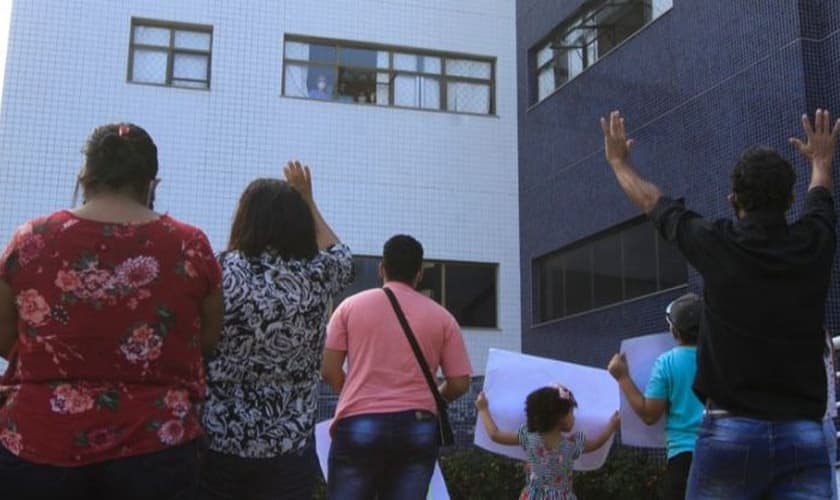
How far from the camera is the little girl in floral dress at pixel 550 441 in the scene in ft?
17.1

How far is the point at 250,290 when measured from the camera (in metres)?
3.27

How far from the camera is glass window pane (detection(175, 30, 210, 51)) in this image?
15000 mm

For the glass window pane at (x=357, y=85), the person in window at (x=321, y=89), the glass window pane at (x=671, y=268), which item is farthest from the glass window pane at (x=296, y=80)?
the glass window pane at (x=671, y=268)

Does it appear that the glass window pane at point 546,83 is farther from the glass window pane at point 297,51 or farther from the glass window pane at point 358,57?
the glass window pane at point 297,51

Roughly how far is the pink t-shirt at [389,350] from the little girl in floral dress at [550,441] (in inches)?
41.0

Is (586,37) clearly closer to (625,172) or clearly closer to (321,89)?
(321,89)

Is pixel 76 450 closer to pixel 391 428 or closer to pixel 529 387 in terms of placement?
pixel 391 428

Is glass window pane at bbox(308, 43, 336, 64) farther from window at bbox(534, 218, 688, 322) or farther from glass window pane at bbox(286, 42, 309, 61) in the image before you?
window at bbox(534, 218, 688, 322)

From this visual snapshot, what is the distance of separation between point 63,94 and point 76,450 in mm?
12617

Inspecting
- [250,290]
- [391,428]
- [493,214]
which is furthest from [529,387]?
[493,214]

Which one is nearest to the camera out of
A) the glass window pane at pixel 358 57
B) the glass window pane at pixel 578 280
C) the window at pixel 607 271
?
the window at pixel 607 271

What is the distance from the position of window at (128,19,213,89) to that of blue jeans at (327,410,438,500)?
11.5 m

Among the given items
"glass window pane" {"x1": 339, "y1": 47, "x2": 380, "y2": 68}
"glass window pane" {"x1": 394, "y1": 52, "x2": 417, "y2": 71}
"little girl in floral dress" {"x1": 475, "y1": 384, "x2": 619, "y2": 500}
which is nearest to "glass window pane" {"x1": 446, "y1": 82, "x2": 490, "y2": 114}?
"glass window pane" {"x1": 394, "y1": 52, "x2": 417, "y2": 71}

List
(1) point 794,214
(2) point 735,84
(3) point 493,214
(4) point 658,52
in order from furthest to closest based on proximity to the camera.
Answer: (3) point 493,214, (4) point 658,52, (2) point 735,84, (1) point 794,214
